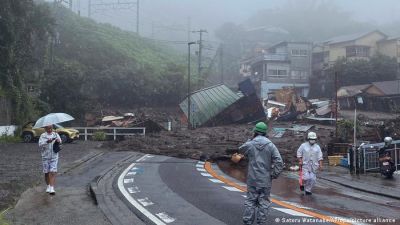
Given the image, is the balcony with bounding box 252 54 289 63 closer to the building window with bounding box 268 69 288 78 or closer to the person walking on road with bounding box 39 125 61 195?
the building window with bounding box 268 69 288 78

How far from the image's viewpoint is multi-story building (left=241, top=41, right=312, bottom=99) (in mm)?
71500

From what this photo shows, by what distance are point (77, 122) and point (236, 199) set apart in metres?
36.0

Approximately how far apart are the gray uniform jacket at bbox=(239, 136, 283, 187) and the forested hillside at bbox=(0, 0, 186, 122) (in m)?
27.8

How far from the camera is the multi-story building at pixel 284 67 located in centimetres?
7150

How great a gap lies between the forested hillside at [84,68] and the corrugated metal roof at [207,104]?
31.8 ft

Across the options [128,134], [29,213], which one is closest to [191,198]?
[29,213]

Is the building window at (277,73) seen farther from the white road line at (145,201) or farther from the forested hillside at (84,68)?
the white road line at (145,201)

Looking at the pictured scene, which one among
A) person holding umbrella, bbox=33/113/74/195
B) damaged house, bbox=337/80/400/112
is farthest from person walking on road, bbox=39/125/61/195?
damaged house, bbox=337/80/400/112

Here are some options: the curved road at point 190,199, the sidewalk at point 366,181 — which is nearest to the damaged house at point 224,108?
the sidewalk at point 366,181

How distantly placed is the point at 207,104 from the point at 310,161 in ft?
113

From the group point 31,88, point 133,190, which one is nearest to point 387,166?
point 133,190

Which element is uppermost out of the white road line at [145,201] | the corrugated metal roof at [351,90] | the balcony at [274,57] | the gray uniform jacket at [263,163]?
the balcony at [274,57]

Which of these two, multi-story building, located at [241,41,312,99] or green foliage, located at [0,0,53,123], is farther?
multi-story building, located at [241,41,312,99]

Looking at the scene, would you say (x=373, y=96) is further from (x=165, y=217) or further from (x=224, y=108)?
(x=165, y=217)
